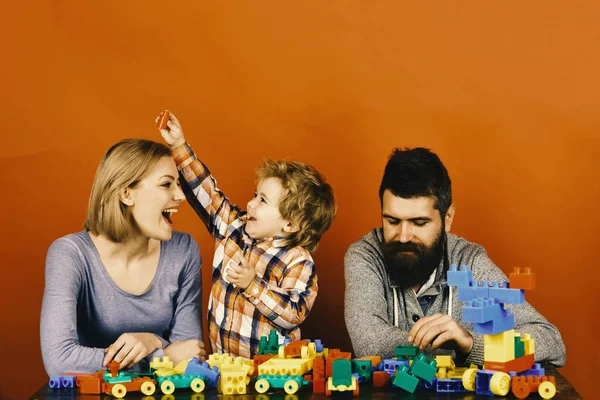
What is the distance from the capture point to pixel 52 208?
151 inches

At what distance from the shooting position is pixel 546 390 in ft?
6.83

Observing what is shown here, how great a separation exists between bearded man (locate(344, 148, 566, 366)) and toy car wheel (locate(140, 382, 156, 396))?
0.93 m

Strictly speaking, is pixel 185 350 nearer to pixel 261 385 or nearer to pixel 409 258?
pixel 261 385

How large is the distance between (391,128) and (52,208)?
1593mm

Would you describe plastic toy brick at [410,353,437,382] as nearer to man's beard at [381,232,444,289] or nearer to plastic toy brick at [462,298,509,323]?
plastic toy brick at [462,298,509,323]

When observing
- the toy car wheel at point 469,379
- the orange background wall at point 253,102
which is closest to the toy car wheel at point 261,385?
the toy car wheel at point 469,379

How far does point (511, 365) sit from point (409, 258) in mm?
960

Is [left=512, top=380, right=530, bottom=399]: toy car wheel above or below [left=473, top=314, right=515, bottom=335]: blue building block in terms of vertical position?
below

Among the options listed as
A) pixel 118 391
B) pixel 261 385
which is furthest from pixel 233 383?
pixel 118 391

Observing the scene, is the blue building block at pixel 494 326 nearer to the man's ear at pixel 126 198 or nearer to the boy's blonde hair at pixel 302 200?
the boy's blonde hair at pixel 302 200

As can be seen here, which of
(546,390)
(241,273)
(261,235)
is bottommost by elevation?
(546,390)

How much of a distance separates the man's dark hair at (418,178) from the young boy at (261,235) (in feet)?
0.95

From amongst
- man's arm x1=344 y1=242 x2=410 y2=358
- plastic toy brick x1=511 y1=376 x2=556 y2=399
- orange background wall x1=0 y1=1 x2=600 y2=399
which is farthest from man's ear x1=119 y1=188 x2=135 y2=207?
plastic toy brick x1=511 y1=376 x2=556 y2=399

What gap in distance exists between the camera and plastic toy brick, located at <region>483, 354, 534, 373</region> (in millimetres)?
2137
